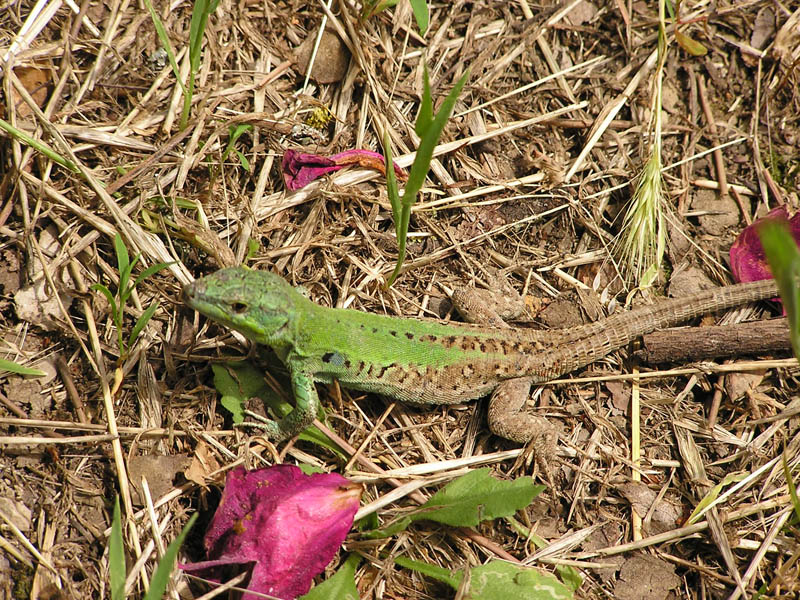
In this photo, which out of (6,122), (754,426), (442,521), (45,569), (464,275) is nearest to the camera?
(45,569)

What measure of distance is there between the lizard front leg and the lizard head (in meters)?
0.35

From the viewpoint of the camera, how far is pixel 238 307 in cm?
436

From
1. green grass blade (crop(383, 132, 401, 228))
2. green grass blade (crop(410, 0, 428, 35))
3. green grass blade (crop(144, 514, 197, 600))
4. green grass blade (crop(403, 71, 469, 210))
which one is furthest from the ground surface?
green grass blade (crop(403, 71, 469, 210))

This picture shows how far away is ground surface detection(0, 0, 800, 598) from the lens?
453cm

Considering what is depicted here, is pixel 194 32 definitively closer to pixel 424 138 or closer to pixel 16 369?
pixel 424 138

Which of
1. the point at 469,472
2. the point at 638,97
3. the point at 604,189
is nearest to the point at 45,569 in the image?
the point at 469,472

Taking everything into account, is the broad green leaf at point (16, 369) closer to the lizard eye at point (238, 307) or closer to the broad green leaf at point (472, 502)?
the lizard eye at point (238, 307)

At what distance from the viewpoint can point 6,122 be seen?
470 centimetres

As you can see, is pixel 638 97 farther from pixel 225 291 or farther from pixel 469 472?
pixel 225 291

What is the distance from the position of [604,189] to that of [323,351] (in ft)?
10.1

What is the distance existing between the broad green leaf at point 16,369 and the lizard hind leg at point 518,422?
11.1 feet

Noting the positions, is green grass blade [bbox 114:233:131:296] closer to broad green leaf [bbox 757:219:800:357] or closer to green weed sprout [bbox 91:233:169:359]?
green weed sprout [bbox 91:233:169:359]

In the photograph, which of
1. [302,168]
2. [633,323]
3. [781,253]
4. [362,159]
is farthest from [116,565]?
[633,323]

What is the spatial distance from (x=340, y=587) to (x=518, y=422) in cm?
180
